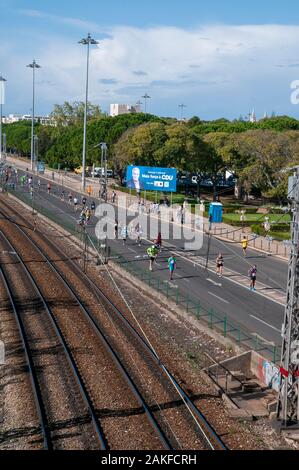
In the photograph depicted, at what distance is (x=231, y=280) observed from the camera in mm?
32844

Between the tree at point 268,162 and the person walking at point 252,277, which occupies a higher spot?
the tree at point 268,162

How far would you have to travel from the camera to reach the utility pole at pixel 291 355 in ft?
53.9

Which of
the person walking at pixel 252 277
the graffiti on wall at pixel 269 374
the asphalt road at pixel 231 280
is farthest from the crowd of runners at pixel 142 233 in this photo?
the graffiti on wall at pixel 269 374

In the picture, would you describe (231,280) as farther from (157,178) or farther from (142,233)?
(157,178)

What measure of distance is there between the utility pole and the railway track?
2.20 m

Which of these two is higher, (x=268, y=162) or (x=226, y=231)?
(x=268, y=162)

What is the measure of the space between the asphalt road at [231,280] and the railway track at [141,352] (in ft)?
12.6

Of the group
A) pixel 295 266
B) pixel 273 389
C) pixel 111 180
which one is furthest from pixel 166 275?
pixel 111 180

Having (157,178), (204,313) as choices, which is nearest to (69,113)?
(157,178)

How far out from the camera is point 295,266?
16.5 metres

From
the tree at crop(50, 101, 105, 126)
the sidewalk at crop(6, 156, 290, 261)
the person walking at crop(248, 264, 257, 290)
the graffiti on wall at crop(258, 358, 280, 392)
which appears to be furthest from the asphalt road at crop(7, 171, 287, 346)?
the tree at crop(50, 101, 105, 126)

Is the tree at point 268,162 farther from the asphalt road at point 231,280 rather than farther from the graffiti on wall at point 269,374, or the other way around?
the graffiti on wall at point 269,374

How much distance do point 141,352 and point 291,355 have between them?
21.7 ft

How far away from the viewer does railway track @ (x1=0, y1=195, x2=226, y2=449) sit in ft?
50.7
